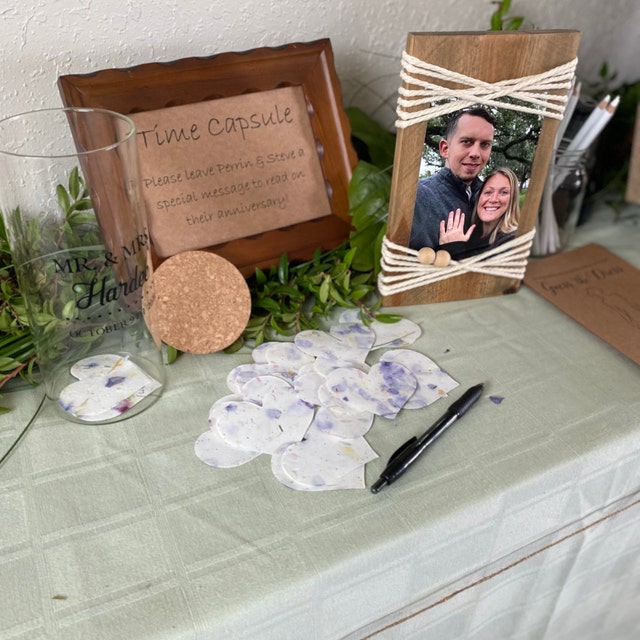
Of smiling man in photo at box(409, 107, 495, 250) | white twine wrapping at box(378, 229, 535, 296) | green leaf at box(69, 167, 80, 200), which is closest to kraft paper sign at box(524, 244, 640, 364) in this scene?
white twine wrapping at box(378, 229, 535, 296)

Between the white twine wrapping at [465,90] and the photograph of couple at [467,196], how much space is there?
1 cm

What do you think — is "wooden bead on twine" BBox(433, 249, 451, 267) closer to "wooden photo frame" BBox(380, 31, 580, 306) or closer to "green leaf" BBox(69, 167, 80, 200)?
"wooden photo frame" BBox(380, 31, 580, 306)

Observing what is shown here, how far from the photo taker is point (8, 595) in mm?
392

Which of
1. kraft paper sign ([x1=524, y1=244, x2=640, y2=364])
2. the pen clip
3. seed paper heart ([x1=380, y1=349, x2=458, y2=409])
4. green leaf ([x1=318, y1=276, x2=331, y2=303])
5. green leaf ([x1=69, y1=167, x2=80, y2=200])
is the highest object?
green leaf ([x1=69, y1=167, x2=80, y2=200])

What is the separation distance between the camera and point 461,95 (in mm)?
577

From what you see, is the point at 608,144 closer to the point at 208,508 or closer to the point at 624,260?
the point at 624,260

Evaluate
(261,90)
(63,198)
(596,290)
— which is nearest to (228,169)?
(261,90)

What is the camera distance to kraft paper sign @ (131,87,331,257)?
0.61m

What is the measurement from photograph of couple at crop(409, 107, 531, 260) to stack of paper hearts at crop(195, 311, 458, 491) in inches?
4.1

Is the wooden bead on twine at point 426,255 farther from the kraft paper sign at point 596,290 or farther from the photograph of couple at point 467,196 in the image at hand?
the kraft paper sign at point 596,290

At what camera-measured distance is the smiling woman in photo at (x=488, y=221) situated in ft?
2.09

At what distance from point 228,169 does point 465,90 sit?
0.25m

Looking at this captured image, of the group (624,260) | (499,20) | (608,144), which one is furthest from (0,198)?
(608,144)

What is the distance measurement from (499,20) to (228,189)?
0.39 meters
